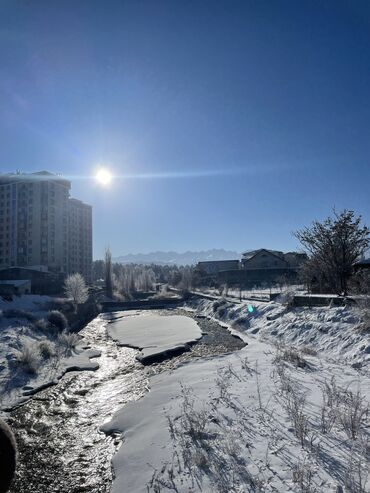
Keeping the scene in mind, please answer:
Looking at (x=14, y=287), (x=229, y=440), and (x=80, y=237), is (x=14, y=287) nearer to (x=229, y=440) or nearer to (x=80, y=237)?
(x=229, y=440)

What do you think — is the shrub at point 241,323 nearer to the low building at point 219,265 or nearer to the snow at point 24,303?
the snow at point 24,303

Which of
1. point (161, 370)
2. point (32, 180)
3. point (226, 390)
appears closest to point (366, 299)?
point (226, 390)

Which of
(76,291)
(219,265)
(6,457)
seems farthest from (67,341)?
(219,265)

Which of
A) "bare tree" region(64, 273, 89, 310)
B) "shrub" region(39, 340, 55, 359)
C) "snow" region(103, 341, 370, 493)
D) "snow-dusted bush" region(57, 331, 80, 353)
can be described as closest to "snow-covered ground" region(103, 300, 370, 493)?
"snow" region(103, 341, 370, 493)

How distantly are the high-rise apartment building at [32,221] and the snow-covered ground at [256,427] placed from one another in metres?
74.2

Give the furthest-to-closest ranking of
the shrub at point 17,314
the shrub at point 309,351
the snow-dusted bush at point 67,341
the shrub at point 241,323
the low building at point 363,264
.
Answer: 1. the shrub at point 241,323
2. the shrub at point 17,314
3. the low building at point 363,264
4. the snow-dusted bush at point 67,341
5. the shrub at point 309,351

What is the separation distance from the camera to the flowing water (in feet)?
22.6

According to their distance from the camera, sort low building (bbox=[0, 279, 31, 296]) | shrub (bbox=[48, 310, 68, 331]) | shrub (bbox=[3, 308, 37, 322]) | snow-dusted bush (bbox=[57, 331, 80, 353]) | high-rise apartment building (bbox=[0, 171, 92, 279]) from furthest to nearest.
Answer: high-rise apartment building (bbox=[0, 171, 92, 279]) < low building (bbox=[0, 279, 31, 296]) < shrub (bbox=[48, 310, 68, 331]) < shrub (bbox=[3, 308, 37, 322]) < snow-dusted bush (bbox=[57, 331, 80, 353])

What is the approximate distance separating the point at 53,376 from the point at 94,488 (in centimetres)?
893

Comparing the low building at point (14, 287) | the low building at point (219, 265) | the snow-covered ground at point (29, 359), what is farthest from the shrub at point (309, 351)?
the low building at point (219, 265)

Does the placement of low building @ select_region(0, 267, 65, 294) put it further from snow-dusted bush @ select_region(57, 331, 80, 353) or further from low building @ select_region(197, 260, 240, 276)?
low building @ select_region(197, 260, 240, 276)

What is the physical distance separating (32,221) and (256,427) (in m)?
84.3

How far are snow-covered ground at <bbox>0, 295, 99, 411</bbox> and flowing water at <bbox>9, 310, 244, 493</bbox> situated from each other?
0.69 m

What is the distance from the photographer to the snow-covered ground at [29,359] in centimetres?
1284
